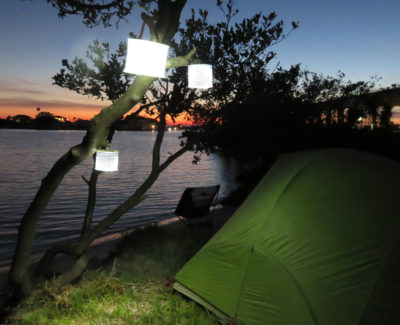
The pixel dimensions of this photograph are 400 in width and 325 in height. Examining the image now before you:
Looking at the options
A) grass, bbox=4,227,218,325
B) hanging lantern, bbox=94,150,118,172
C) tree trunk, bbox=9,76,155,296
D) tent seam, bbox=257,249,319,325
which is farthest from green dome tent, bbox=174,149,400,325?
tree trunk, bbox=9,76,155,296

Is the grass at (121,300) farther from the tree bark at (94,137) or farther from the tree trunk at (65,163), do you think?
the tree bark at (94,137)

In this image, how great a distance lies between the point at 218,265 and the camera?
341 cm

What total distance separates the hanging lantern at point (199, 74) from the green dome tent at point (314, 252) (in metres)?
1.60

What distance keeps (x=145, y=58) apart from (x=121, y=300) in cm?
298

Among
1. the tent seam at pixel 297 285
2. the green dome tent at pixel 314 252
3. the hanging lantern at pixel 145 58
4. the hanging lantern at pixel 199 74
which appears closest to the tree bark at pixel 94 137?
the hanging lantern at pixel 145 58

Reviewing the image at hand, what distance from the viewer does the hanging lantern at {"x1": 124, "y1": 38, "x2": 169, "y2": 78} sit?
2820 mm

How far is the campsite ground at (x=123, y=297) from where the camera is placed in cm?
337

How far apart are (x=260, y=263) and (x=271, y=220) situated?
46cm

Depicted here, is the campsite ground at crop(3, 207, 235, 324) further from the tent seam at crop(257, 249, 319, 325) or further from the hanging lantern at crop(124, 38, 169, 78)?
the hanging lantern at crop(124, 38, 169, 78)

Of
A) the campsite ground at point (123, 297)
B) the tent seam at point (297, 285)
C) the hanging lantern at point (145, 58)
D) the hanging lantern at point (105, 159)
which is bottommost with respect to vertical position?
the campsite ground at point (123, 297)

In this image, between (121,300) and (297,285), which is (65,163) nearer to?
(121,300)

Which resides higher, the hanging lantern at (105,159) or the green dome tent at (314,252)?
the hanging lantern at (105,159)

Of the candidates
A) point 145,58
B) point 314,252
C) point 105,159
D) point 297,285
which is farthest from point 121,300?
point 145,58

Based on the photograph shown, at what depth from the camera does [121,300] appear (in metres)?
3.73
